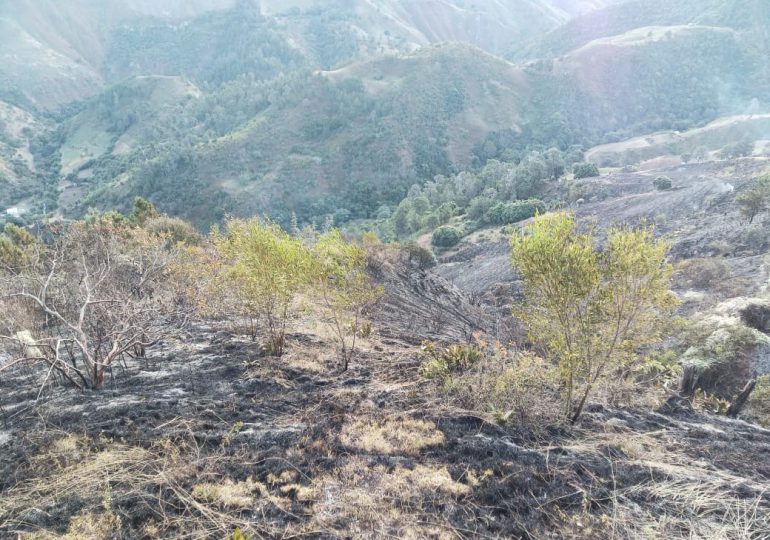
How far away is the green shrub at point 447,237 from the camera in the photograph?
144 ft

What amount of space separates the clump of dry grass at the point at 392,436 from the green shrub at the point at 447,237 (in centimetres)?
3684

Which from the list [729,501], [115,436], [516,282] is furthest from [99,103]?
[729,501]

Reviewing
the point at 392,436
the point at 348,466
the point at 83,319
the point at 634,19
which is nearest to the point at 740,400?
the point at 392,436

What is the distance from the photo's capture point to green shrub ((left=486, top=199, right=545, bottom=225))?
Result: 148 ft

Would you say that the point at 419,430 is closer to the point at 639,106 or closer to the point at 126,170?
the point at 126,170

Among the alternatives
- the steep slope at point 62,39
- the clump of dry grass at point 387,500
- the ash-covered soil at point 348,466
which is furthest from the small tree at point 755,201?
the steep slope at point 62,39

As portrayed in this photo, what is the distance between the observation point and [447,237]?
1734 inches

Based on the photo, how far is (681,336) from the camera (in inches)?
581

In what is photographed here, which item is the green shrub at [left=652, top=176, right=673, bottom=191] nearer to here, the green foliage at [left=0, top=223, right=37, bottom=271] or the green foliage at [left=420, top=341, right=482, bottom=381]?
the green foliage at [left=420, top=341, right=482, bottom=381]

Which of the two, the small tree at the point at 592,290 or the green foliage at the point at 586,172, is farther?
the green foliage at the point at 586,172

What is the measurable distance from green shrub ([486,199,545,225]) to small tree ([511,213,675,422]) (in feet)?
128

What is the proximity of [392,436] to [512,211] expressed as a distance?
41.4m

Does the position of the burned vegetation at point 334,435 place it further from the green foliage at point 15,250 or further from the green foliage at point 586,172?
the green foliage at point 586,172

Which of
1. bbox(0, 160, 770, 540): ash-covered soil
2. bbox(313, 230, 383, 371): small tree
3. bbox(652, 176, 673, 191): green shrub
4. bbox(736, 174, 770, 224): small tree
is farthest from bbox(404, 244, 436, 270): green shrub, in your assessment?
bbox(652, 176, 673, 191): green shrub
